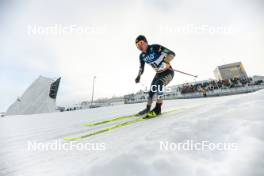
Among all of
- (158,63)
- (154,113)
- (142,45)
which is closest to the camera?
(154,113)

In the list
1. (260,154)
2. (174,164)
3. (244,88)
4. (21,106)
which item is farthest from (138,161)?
(21,106)

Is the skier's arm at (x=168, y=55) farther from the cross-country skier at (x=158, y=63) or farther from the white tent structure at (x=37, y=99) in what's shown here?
the white tent structure at (x=37, y=99)

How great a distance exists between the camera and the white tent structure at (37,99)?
39.7 meters

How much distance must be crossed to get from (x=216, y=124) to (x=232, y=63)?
2539 inches

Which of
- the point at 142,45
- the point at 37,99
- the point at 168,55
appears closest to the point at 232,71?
the point at 168,55

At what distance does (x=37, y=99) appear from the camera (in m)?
39.9

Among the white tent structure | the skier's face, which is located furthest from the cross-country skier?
the white tent structure

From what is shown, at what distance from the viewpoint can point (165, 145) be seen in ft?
3.66

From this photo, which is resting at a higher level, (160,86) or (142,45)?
(142,45)

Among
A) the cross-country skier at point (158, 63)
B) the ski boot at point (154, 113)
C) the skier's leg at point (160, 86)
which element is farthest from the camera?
the cross-country skier at point (158, 63)

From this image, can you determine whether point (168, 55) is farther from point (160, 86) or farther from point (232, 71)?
point (232, 71)

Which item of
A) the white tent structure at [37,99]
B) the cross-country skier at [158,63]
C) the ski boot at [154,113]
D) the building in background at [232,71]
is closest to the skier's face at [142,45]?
the cross-country skier at [158,63]

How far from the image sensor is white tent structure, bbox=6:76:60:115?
39.7 meters

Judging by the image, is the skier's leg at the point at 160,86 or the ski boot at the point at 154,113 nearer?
the ski boot at the point at 154,113
